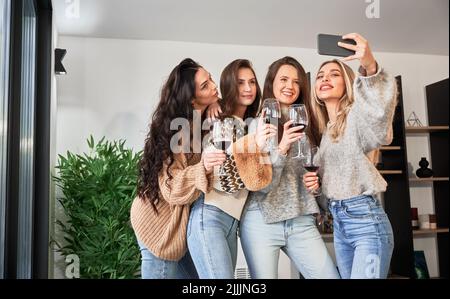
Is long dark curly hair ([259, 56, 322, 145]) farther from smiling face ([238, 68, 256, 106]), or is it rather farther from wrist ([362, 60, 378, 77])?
wrist ([362, 60, 378, 77])

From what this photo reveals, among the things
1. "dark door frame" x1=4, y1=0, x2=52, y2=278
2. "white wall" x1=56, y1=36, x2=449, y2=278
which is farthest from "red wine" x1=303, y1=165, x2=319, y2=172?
"dark door frame" x1=4, y1=0, x2=52, y2=278

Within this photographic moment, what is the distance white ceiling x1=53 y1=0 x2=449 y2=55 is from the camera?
170 cm

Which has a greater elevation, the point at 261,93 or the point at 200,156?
the point at 261,93

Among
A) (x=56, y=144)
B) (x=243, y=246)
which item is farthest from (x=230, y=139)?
(x=56, y=144)

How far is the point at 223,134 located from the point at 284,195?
31cm

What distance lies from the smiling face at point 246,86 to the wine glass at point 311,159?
0.26 metres

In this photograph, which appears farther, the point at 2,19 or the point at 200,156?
the point at 200,156

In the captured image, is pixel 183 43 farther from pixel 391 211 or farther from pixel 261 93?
pixel 391 211

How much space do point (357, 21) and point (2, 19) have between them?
1.24 meters

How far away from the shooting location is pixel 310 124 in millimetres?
1707

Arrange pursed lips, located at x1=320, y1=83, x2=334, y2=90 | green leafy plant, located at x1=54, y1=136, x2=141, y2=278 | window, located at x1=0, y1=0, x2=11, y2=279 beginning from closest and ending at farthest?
window, located at x1=0, y1=0, x2=11, y2=279
green leafy plant, located at x1=54, y1=136, x2=141, y2=278
pursed lips, located at x1=320, y1=83, x2=334, y2=90

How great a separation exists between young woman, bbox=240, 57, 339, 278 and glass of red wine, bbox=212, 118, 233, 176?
0.36ft

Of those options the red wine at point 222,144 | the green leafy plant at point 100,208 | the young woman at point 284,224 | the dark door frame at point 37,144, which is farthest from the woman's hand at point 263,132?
the dark door frame at point 37,144

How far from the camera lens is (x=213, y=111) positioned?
5.50ft
